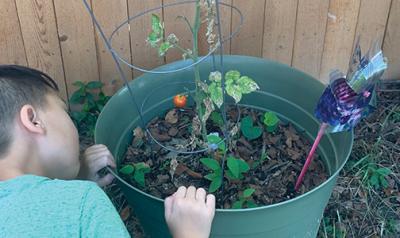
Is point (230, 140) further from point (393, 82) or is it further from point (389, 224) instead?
point (393, 82)

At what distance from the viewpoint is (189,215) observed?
1.16m

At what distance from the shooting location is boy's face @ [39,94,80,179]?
1.14 meters

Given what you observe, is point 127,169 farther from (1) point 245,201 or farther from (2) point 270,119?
(2) point 270,119

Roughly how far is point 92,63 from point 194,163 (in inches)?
22.5

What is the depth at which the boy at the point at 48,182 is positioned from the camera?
36.2 inches

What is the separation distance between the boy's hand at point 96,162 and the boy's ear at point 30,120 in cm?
23

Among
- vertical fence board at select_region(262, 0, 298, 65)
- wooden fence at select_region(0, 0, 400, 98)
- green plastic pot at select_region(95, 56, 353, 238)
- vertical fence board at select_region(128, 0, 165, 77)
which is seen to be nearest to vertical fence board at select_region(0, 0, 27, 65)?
wooden fence at select_region(0, 0, 400, 98)

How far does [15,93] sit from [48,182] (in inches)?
10.0

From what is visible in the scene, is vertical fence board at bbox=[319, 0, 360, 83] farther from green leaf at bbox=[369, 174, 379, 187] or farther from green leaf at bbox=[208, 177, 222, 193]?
green leaf at bbox=[208, 177, 222, 193]

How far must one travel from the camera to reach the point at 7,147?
1.09 metres

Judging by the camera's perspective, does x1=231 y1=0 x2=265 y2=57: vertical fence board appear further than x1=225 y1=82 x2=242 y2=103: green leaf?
Yes

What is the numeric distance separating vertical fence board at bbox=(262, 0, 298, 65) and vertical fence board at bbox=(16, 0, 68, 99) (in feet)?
2.30

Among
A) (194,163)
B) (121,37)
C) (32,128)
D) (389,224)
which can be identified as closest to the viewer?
(32,128)

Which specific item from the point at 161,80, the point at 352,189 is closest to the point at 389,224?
the point at 352,189
